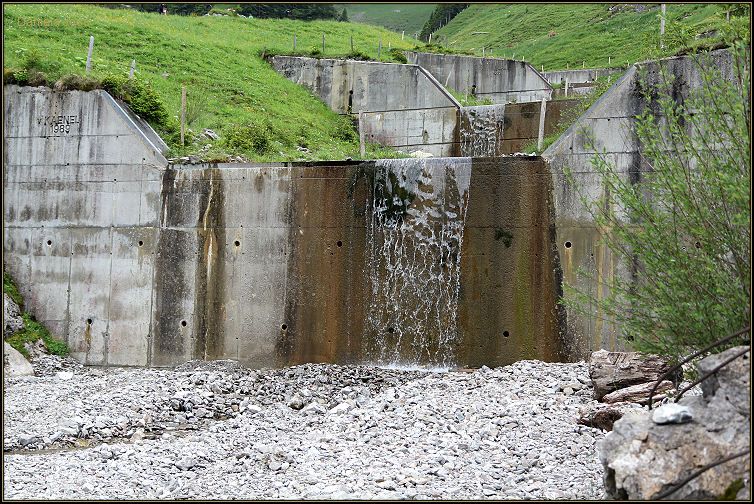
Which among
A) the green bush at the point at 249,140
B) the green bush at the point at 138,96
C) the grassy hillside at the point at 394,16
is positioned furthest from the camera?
the grassy hillside at the point at 394,16

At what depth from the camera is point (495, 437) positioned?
816 cm

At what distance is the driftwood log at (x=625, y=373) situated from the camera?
8.61m

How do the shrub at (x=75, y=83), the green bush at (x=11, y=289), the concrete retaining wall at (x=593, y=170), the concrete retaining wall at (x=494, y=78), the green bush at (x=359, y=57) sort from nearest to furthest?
the concrete retaining wall at (x=593, y=170), the green bush at (x=11, y=289), the shrub at (x=75, y=83), the green bush at (x=359, y=57), the concrete retaining wall at (x=494, y=78)

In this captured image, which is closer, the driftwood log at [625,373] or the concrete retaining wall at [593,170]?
the driftwood log at [625,373]

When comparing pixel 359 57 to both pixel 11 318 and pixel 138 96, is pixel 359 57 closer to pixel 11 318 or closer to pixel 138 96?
pixel 138 96

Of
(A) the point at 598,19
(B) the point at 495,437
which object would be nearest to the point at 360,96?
(B) the point at 495,437

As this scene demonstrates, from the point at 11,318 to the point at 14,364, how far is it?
1408 mm

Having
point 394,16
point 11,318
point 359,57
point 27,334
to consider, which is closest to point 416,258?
point 27,334

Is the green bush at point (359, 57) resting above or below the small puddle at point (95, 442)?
above

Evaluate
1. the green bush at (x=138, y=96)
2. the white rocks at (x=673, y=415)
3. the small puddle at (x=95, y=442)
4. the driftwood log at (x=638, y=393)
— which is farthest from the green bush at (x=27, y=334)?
the white rocks at (x=673, y=415)

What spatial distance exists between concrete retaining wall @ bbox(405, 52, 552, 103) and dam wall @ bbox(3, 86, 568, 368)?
17.5 metres

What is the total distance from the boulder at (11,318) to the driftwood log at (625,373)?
12.6 metres

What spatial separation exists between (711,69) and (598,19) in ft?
155

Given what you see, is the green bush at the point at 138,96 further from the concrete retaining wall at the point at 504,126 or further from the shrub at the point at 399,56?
the shrub at the point at 399,56
